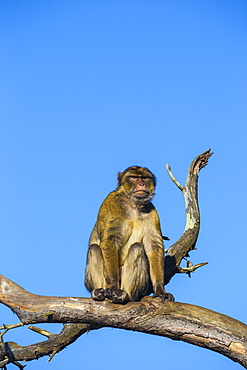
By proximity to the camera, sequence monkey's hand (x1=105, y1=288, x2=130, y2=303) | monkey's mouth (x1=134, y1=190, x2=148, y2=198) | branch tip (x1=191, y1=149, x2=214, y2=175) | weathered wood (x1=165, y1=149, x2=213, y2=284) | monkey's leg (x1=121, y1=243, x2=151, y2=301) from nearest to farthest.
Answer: monkey's hand (x1=105, y1=288, x2=130, y2=303) → monkey's leg (x1=121, y1=243, x2=151, y2=301) → monkey's mouth (x1=134, y1=190, x2=148, y2=198) → weathered wood (x1=165, y1=149, x2=213, y2=284) → branch tip (x1=191, y1=149, x2=214, y2=175)

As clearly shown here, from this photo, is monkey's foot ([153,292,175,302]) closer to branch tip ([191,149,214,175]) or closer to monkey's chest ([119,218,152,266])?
monkey's chest ([119,218,152,266])

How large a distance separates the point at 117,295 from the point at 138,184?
2496 mm

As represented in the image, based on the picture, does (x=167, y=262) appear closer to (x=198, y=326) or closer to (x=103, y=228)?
(x=103, y=228)

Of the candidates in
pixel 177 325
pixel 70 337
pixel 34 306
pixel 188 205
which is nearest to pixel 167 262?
pixel 188 205

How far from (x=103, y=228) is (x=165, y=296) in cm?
188

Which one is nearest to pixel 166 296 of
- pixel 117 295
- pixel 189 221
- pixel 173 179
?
pixel 117 295

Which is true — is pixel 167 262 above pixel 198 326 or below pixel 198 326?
above

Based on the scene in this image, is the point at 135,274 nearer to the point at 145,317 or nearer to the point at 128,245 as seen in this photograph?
the point at 128,245

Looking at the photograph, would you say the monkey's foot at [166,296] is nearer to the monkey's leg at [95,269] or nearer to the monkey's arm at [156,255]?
the monkey's arm at [156,255]

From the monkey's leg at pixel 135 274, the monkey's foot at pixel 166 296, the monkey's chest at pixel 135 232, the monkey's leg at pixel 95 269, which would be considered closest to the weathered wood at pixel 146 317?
the monkey's foot at pixel 166 296

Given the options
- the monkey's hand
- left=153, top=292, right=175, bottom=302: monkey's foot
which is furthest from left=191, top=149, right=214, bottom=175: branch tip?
the monkey's hand

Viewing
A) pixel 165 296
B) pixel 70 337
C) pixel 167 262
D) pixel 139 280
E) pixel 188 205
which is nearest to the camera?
pixel 165 296

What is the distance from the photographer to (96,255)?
28.8ft

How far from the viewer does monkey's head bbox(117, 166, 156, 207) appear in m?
9.54
